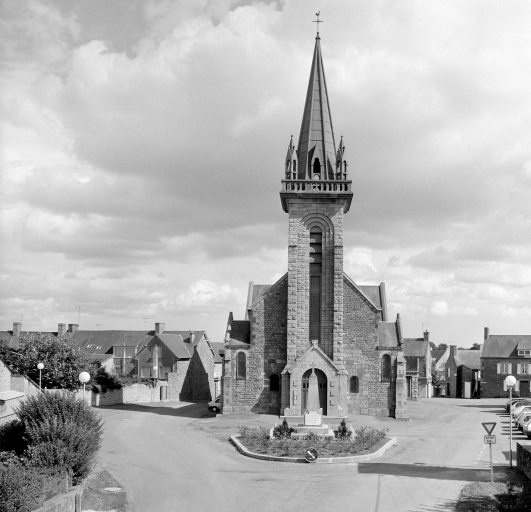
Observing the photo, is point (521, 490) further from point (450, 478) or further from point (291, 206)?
point (291, 206)

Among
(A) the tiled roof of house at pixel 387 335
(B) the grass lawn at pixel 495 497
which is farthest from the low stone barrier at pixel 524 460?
(A) the tiled roof of house at pixel 387 335

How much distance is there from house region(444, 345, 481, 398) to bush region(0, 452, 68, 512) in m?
71.5

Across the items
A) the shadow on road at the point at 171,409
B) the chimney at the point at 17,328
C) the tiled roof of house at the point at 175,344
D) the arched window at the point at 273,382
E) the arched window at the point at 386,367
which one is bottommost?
the shadow on road at the point at 171,409

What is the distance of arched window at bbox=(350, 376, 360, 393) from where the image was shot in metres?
43.9

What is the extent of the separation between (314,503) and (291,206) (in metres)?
27.8

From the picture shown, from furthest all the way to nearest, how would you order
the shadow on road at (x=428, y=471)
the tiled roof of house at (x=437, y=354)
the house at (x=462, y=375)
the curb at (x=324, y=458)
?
the tiled roof of house at (x=437, y=354), the house at (x=462, y=375), the curb at (x=324, y=458), the shadow on road at (x=428, y=471)

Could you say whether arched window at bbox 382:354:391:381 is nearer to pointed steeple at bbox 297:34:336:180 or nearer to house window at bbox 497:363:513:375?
pointed steeple at bbox 297:34:336:180

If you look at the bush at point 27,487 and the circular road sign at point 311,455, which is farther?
the circular road sign at point 311,455

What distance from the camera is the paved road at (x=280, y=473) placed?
19.2m

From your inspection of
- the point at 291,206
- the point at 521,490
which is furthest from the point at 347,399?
the point at 521,490

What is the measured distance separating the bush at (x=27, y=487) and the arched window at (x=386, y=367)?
97.3 ft

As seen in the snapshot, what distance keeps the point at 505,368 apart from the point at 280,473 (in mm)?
57805

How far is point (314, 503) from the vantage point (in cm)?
1906

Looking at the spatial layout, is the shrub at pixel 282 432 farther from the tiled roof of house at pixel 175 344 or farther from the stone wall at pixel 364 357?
the tiled roof of house at pixel 175 344
